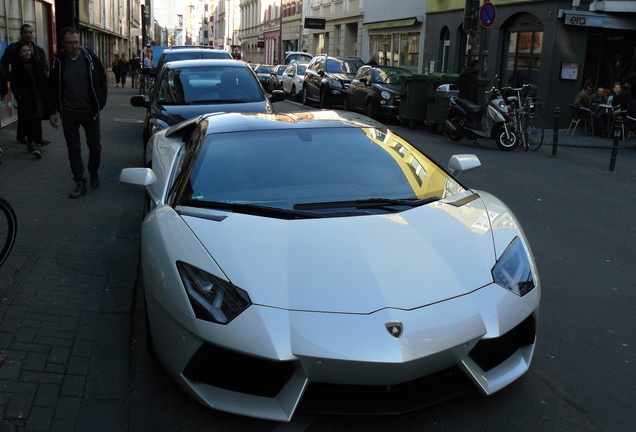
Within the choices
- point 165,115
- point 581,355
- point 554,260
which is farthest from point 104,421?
point 165,115

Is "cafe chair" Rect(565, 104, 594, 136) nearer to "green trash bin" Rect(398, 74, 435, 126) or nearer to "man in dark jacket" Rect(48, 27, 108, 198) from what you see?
"green trash bin" Rect(398, 74, 435, 126)

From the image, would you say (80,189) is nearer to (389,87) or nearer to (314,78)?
(389,87)

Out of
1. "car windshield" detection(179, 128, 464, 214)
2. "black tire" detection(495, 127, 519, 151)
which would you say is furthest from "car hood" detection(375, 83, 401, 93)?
"car windshield" detection(179, 128, 464, 214)

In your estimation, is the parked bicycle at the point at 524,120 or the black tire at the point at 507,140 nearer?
the black tire at the point at 507,140

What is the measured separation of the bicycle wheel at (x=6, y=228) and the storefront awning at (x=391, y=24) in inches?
1020

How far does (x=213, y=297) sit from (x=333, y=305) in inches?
21.2

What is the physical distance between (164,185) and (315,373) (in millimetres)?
2248

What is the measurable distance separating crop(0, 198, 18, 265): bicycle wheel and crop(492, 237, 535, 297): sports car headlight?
3.63m

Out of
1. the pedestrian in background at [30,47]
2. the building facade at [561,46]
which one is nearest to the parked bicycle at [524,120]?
the building facade at [561,46]

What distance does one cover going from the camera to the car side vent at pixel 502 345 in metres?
3.07

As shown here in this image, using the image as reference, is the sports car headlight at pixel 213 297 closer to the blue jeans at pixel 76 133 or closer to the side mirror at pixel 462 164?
the side mirror at pixel 462 164

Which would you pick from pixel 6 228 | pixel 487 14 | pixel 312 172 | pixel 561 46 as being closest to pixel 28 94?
pixel 6 228

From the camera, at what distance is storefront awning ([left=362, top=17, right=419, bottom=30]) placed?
2929 cm

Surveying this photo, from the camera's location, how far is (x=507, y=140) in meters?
14.2
